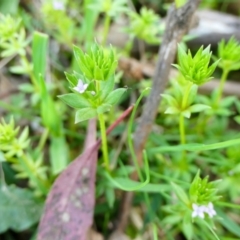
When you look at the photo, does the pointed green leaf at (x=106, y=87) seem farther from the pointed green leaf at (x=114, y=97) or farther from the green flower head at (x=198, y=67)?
the green flower head at (x=198, y=67)

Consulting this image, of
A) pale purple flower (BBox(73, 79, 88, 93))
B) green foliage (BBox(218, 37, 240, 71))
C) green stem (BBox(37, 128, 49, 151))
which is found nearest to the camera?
pale purple flower (BBox(73, 79, 88, 93))

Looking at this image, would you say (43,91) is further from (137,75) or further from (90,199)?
(137,75)

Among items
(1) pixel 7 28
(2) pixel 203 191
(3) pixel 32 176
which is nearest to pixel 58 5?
(1) pixel 7 28

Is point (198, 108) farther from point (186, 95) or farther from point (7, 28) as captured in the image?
point (7, 28)

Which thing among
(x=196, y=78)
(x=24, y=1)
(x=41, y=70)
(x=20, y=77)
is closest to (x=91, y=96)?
(x=196, y=78)

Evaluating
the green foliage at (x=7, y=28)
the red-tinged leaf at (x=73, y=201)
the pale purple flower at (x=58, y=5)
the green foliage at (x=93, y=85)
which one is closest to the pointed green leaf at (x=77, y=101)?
the green foliage at (x=93, y=85)

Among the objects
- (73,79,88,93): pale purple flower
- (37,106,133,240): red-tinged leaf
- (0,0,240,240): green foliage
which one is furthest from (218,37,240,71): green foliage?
(73,79,88,93): pale purple flower

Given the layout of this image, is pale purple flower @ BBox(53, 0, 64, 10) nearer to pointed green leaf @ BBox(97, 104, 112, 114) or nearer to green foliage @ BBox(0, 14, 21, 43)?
green foliage @ BBox(0, 14, 21, 43)
